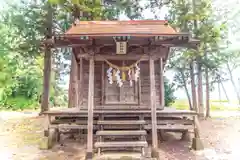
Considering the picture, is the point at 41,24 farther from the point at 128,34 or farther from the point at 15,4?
the point at 128,34

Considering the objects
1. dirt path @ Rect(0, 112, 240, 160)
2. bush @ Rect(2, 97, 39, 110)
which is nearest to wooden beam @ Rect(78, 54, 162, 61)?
dirt path @ Rect(0, 112, 240, 160)

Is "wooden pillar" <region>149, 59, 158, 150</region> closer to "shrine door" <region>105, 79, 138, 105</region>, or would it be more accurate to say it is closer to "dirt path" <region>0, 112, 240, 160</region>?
"dirt path" <region>0, 112, 240, 160</region>

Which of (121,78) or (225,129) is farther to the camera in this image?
(225,129)

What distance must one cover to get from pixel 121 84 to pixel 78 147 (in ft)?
8.12

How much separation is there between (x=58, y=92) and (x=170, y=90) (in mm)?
10932

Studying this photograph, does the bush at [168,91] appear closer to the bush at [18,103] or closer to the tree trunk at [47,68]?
the tree trunk at [47,68]

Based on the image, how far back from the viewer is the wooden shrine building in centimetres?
693

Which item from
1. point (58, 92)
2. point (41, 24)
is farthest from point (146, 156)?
point (58, 92)

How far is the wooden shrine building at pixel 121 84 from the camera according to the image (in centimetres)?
693

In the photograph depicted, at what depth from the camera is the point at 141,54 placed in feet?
25.3

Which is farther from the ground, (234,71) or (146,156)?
(234,71)

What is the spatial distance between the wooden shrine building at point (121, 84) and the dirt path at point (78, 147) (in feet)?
2.10

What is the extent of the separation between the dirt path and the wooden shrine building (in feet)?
2.10

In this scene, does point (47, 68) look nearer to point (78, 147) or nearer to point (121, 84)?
point (78, 147)
